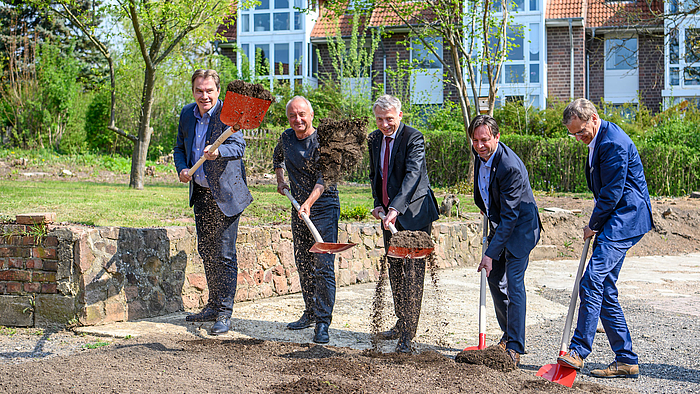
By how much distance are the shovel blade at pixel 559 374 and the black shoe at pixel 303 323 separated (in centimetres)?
218

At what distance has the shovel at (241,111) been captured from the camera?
189 inches

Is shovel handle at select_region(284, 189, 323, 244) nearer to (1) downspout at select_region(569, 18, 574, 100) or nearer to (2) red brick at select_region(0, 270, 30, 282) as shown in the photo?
(2) red brick at select_region(0, 270, 30, 282)

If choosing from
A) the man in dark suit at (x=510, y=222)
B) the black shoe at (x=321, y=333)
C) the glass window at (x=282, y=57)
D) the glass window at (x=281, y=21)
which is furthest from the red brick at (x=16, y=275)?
the glass window at (x=281, y=21)

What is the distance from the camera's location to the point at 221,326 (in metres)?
5.26

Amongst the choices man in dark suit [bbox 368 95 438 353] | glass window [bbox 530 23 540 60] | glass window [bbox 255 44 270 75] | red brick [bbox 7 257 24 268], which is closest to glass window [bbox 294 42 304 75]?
glass window [bbox 255 44 270 75]

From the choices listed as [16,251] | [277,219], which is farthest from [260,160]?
[16,251]

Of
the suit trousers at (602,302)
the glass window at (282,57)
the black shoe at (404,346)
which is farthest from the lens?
the glass window at (282,57)

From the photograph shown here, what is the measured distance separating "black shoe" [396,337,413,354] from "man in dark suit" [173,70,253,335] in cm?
149

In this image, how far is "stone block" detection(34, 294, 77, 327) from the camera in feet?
17.8

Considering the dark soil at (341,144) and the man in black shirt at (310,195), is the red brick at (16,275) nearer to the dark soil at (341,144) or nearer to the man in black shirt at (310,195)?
the man in black shirt at (310,195)

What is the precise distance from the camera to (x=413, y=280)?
488cm

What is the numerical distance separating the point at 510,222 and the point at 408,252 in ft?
2.41

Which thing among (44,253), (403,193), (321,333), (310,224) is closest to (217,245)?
(310,224)

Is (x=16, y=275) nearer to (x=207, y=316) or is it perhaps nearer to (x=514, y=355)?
(x=207, y=316)
